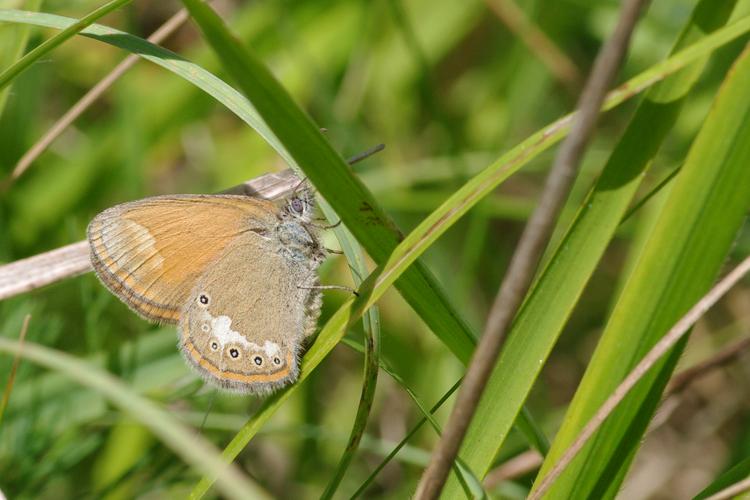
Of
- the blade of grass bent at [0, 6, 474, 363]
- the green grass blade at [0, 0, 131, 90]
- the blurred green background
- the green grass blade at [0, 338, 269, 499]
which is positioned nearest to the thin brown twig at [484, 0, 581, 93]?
the blurred green background

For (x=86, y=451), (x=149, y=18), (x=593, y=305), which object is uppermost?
(x=149, y=18)

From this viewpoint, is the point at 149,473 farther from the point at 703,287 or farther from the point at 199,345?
the point at 703,287

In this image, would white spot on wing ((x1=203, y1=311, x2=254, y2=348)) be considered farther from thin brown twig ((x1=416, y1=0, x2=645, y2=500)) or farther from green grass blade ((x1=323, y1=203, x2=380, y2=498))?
thin brown twig ((x1=416, y1=0, x2=645, y2=500))

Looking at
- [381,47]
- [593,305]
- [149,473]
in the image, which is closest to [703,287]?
[149,473]

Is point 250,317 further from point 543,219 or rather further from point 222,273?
point 543,219

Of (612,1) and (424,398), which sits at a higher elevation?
(612,1)

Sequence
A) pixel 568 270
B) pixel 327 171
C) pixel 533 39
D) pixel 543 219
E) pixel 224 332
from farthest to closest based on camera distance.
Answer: pixel 533 39
pixel 224 332
pixel 568 270
pixel 327 171
pixel 543 219

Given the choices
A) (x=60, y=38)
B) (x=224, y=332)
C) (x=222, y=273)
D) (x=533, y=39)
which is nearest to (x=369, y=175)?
(x=533, y=39)
